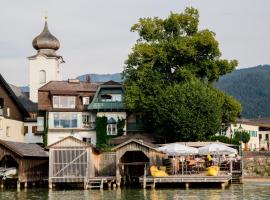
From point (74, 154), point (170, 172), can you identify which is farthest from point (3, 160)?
point (170, 172)

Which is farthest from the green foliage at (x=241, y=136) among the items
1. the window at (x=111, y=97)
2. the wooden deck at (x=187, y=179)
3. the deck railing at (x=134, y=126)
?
the wooden deck at (x=187, y=179)

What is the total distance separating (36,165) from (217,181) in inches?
702

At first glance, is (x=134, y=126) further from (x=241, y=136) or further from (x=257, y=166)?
(x=257, y=166)

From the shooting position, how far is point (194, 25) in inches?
3034

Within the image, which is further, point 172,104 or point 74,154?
point 172,104

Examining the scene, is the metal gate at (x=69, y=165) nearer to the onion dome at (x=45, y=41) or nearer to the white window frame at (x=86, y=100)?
the white window frame at (x=86, y=100)

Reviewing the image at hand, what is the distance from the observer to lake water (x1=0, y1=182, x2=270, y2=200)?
1706 inches

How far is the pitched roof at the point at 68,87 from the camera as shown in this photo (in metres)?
81.3

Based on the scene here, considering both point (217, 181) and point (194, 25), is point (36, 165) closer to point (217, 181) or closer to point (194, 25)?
point (217, 181)

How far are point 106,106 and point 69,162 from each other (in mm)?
27069

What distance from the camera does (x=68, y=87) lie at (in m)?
82.2

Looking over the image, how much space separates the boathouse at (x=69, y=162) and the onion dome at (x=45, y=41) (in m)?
50.4

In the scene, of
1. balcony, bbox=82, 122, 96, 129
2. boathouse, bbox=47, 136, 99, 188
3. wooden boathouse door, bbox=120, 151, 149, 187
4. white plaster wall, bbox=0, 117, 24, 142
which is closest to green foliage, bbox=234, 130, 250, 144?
balcony, bbox=82, 122, 96, 129

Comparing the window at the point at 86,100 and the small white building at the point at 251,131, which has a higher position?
the window at the point at 86,100
